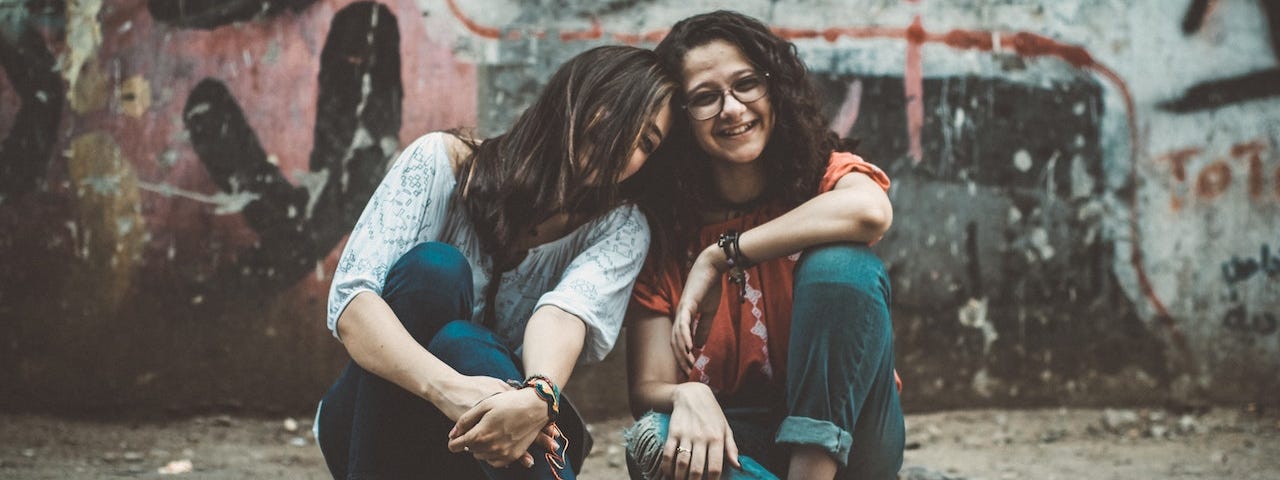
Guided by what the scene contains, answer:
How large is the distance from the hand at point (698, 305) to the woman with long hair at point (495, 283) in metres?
0.15

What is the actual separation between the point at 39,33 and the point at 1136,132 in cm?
382

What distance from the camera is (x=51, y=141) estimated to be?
340 cm

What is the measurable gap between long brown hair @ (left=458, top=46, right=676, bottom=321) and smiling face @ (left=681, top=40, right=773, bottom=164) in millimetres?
67

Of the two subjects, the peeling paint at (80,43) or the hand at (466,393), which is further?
the peeling paint at (80,43)

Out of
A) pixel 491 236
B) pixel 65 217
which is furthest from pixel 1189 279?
pixel 65 217

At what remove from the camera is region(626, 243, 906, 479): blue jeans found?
1.87m

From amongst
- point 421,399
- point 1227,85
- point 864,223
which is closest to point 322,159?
point 421,399

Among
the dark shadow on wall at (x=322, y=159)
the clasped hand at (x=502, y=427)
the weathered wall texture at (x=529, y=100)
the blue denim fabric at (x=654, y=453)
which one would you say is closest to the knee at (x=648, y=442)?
the blue denim fabric at (x=654, y=453)

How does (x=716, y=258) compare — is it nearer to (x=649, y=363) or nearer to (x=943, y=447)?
(x=649, y=363)

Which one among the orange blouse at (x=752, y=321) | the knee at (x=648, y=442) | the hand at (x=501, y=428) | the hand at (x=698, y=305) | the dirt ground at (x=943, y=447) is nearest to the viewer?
the hand at (x=501, y=428)

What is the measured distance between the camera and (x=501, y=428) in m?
1.78

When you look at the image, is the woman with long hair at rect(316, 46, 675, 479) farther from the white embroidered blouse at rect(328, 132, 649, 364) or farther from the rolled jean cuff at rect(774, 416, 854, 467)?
the rolled jean cuff at rect(774, 416, 854, 467)

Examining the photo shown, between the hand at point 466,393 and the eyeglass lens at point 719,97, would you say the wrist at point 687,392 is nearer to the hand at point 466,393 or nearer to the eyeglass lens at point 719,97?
the hand at point 466,393

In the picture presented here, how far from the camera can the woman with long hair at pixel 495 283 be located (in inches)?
73.2
